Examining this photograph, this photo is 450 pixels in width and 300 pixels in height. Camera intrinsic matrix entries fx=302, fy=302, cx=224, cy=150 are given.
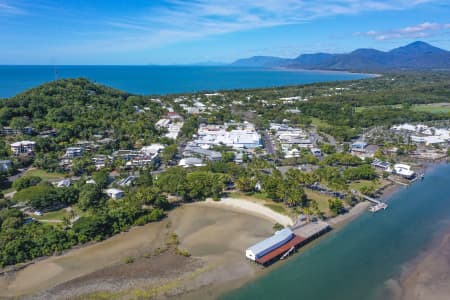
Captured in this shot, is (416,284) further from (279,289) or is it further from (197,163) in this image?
(197,163)

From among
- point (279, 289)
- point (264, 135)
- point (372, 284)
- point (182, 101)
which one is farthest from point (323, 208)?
point (182, 101)

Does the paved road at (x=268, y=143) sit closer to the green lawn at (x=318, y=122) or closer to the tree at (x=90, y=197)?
the green lawn at (x=318, y=122)

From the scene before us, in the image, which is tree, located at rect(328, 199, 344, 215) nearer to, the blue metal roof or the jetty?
the jetty

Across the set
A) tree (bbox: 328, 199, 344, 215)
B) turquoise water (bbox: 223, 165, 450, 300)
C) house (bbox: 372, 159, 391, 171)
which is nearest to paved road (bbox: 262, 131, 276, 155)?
A: house (bbox: 372, 159, 391, 171)

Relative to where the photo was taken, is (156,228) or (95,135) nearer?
(156,228)

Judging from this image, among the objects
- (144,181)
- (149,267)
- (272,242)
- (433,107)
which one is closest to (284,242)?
(272,242)

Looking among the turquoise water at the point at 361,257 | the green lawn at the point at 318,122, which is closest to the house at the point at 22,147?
the turquoise water at the point at 361,257
